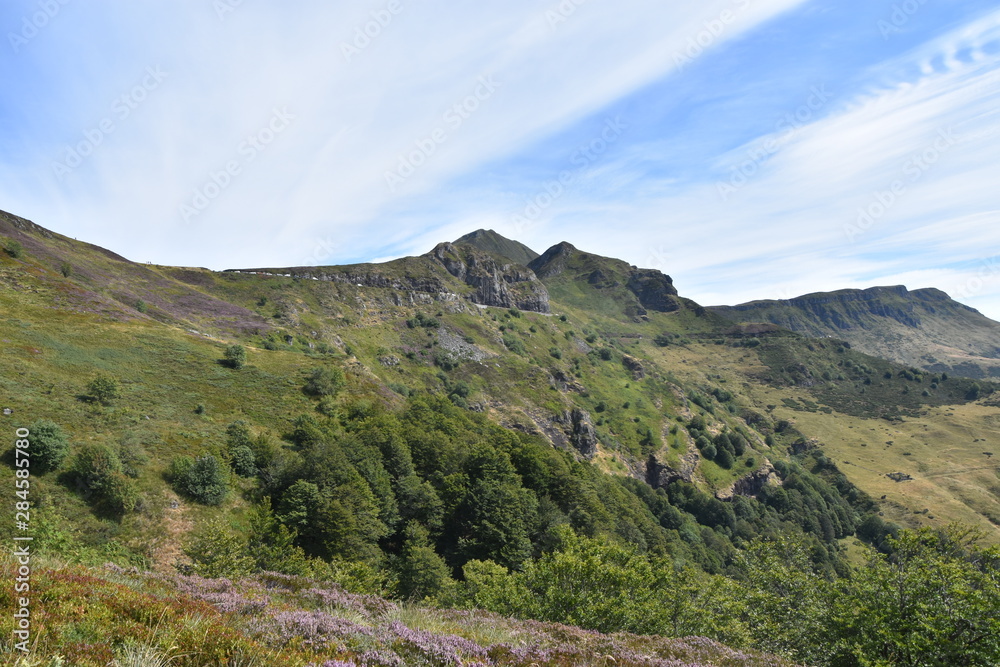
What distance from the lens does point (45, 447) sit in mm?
27062

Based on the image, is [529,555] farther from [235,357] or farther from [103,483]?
[235,357]

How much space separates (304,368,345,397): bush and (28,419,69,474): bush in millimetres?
25569

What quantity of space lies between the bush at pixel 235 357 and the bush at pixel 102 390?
16184 millimetres

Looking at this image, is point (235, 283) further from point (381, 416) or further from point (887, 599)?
point (887, 599)

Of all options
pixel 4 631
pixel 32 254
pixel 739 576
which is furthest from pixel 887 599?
pixel 32 254

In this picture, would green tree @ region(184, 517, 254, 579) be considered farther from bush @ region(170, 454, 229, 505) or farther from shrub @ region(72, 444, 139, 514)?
shrub @ region(72, 444, 139, 514)

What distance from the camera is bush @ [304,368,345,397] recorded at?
53.4 metres

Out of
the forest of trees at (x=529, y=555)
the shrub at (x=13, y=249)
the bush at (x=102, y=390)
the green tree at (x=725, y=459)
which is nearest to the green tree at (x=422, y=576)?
the forest of trees at (x=529, y=555)

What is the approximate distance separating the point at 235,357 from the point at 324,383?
11.4 meters

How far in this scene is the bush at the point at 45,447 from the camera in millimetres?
26844

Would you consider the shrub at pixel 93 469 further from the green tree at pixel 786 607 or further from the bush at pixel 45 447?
the green tree at pixel 786 607

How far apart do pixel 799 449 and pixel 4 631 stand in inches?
9082

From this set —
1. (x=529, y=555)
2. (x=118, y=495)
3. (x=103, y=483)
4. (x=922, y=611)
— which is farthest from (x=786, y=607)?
(x=103, y=483)

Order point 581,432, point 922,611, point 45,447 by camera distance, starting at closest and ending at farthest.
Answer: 1. point 922,611
2. point 45,447
3. point 581,432
